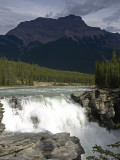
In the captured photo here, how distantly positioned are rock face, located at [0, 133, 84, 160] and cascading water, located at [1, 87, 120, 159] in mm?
6663

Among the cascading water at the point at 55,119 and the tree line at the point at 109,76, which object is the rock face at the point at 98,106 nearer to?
the cascading water at the point at 55,119

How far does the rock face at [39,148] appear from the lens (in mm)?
21472

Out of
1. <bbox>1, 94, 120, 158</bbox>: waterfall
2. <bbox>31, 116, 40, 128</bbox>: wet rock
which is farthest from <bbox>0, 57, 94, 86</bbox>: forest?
<bbox>31, 116, 40, 128</bbox>: wet rock

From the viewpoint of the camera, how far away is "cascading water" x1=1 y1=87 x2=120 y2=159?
110 feet

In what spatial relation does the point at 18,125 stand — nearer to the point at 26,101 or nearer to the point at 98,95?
the point at 26,101

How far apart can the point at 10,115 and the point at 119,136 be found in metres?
25.7

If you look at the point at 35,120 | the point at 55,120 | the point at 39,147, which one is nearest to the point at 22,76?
the point at 55,120

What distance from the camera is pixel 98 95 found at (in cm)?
4750

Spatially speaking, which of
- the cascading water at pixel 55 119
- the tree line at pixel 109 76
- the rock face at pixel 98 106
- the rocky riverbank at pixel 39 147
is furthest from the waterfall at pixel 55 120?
the tree line at pixel 109 76

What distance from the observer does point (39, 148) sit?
Result: 2302 centimetres

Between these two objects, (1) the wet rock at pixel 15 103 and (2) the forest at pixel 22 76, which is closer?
(1) the wet rock at pixel 15 103

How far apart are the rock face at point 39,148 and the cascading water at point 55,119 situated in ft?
21.9

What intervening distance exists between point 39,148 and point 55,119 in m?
14.8

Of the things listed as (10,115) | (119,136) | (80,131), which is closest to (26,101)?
(10,115)
